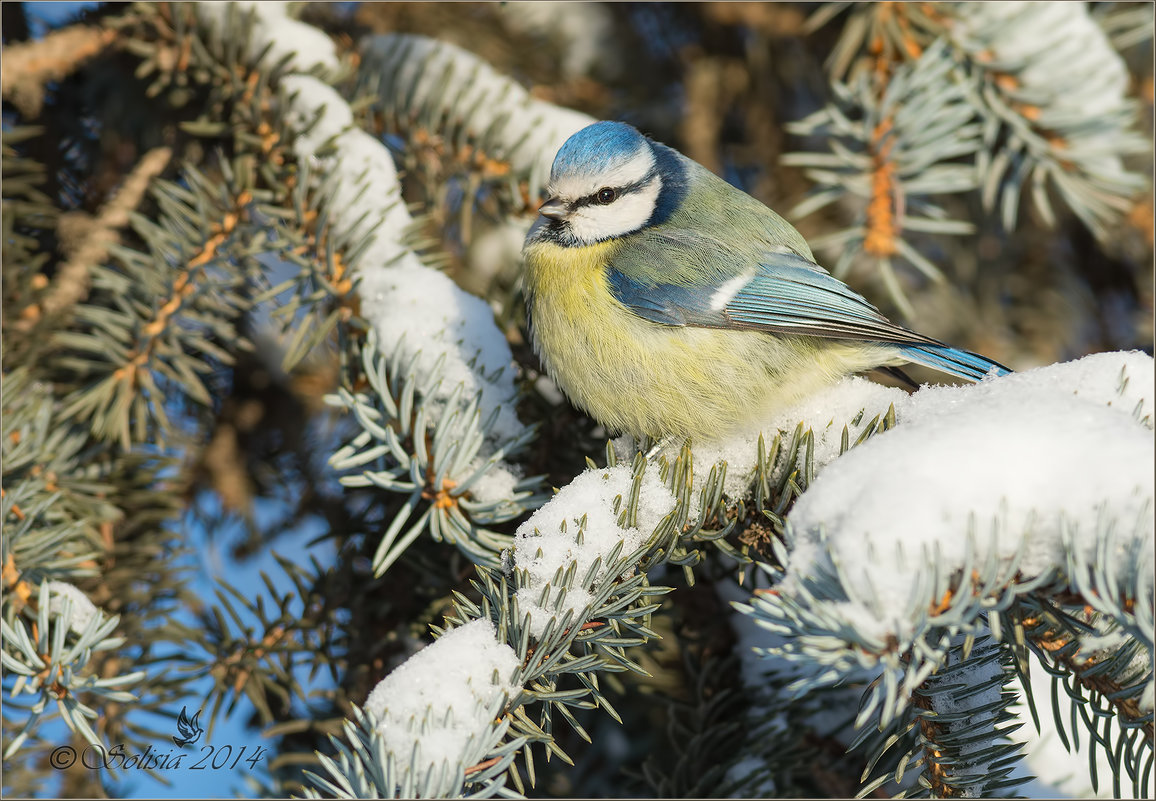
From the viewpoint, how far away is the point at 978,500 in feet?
2.40

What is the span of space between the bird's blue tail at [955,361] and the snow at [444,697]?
87 cm

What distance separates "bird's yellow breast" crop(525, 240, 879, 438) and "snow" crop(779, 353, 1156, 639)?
570 millimetres

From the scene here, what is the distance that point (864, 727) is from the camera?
120 centimetres

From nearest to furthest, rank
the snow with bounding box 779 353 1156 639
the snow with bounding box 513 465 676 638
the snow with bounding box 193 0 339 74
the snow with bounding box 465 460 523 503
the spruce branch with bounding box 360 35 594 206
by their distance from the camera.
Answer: the snow with bounding box 779 353 1156 639 → the snow with bounding box 513 465 676 638 → the snow with bounding box 465 460 523 503 → the snow with bounding box 193 0 339 74 → the spruce branch with bounding box 360 35 594 206

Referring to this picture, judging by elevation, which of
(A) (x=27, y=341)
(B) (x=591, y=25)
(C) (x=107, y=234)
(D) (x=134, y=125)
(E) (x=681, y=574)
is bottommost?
(E) (x=681, y=574)

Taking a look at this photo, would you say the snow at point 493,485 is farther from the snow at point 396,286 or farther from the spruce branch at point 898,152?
the spruce branch at point 898,152

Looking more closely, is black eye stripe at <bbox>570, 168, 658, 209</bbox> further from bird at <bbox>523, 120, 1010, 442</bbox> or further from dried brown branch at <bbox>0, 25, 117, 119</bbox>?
dried brown branch at <bbox>0, 25, 117, 119</bbox>

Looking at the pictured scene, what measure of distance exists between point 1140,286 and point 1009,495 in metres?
1.42

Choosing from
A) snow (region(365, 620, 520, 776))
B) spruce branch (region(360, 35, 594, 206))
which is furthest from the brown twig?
snow (region(365, 620, 520, 776))

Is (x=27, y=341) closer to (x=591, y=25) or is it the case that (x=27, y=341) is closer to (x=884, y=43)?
(x=591, y=25)

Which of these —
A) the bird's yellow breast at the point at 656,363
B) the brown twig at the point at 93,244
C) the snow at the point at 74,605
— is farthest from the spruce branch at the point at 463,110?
the snow at the point at 74,605

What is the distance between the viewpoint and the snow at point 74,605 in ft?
3.65

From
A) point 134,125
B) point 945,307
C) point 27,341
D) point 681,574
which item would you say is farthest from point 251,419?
point 945,307

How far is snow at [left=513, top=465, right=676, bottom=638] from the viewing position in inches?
36.8
